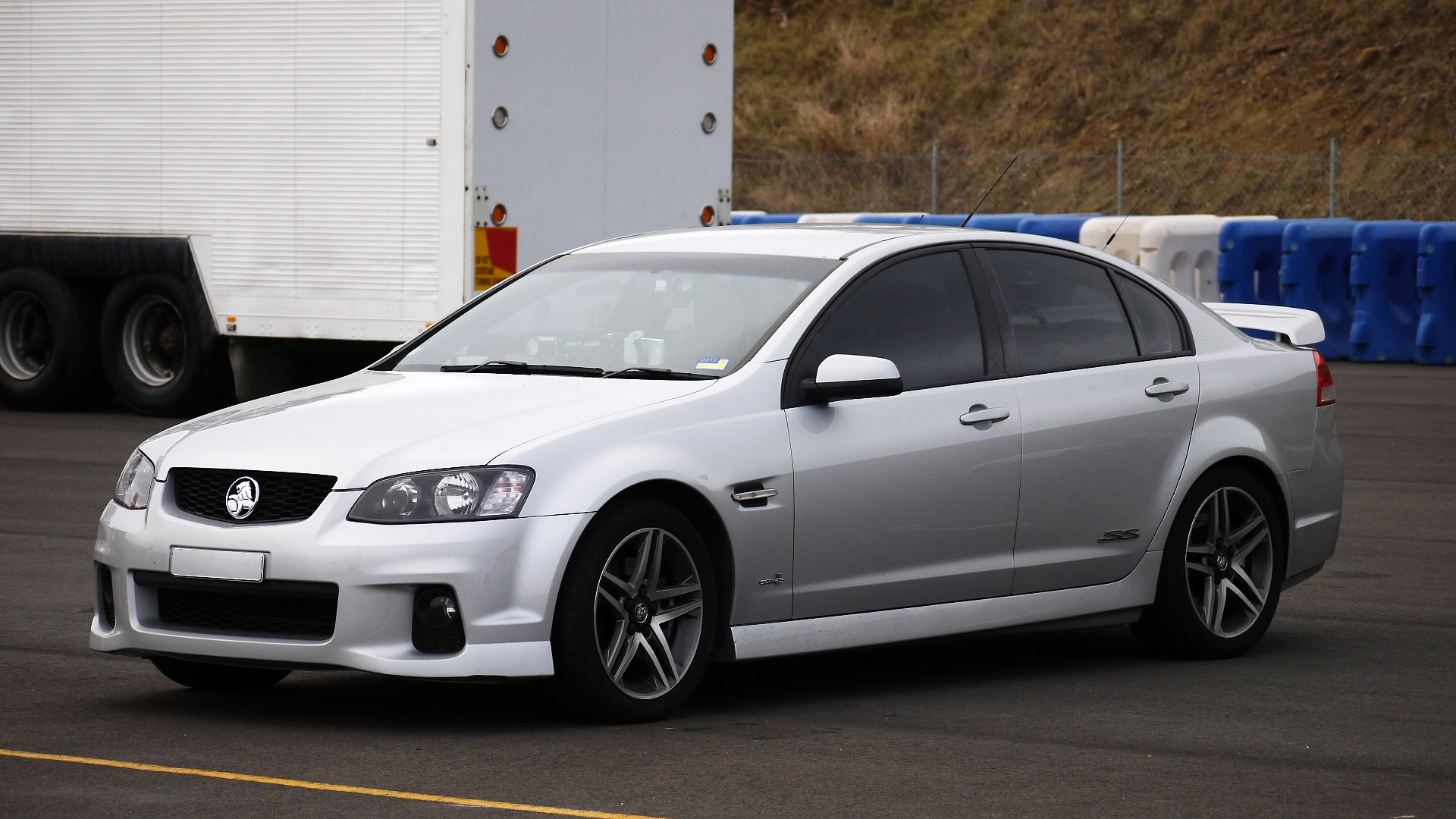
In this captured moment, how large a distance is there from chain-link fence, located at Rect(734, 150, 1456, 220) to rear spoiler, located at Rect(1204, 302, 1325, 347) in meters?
19.2

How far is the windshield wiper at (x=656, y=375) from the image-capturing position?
268 inches

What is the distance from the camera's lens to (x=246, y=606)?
630cm

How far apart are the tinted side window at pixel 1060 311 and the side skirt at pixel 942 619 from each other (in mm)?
761

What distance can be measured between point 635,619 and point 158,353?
1183 centimetres

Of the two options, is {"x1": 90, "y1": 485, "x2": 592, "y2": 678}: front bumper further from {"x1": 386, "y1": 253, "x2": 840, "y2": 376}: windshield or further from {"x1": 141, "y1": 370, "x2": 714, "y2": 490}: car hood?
{"x1": 386, "y1": 253, "x2": 840, "y2": 376}: windshield


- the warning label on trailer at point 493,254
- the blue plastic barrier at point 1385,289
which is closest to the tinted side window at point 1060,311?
the warning label on trailer at point 493,254

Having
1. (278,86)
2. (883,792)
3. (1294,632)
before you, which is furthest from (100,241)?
(883,792)

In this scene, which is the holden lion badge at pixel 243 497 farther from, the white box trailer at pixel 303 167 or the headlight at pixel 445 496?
the white box trailer at pixel 303 167

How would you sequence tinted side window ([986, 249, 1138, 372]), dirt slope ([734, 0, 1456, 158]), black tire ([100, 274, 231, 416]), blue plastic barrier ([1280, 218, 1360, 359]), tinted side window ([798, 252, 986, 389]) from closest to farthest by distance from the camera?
tinted side window ([798, 252, 986, 389]) < tinted side window ([986, 249, 1138, 372]) < black tire ([100, 274, 231, 416]) < blue plastic barrier ([1280, 218, 1360, 359]) < dirt slope ([734, 0, 1456, 158])

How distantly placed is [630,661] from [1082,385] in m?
2.07

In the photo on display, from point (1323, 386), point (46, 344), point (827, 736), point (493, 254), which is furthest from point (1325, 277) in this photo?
point (827, 736)

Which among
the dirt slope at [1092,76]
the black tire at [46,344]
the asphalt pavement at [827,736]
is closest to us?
→ the asphalt pavement at [827,736]

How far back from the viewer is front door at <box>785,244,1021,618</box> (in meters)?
6.81

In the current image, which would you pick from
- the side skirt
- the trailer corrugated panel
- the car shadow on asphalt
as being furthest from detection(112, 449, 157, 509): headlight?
the trailer corrugated panel
